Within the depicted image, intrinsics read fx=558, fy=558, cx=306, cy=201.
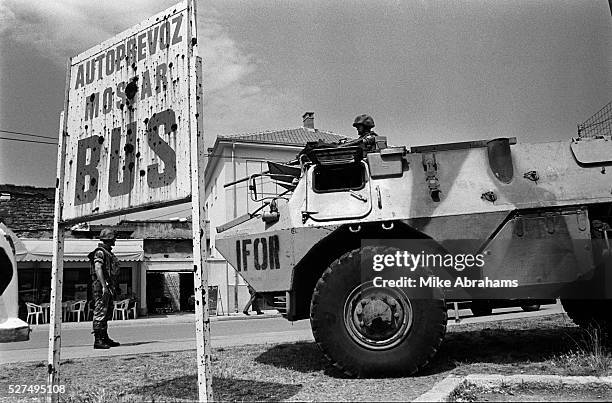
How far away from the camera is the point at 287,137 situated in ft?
86.5

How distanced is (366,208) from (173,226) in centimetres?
1921

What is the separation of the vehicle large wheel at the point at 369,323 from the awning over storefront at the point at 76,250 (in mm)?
14616

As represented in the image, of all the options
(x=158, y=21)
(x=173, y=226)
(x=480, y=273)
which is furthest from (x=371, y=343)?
(x=173, y=226)

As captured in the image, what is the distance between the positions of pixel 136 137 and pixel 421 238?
8.10ft

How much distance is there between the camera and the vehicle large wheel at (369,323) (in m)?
4.46

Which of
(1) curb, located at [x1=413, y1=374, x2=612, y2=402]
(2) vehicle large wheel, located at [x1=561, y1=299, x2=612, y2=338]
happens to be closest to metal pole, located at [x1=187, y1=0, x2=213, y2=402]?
(1) curb, located at [x1=413, y1=374, x2=612, y2=402]

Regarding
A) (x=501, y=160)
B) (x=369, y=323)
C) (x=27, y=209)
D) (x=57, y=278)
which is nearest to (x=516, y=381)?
(x=369, y=323)

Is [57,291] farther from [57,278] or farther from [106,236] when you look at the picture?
[106,236]

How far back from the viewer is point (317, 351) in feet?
20.8

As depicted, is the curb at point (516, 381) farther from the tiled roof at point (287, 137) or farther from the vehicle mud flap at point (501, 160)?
the tiled roof at point (287, 137)

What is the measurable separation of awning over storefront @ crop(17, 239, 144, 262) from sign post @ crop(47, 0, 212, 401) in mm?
13892

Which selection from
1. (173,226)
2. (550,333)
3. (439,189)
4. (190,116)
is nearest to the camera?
(190,116)

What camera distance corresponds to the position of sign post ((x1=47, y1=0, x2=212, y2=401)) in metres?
3.57

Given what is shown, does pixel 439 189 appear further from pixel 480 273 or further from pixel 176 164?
pixel 176 164
